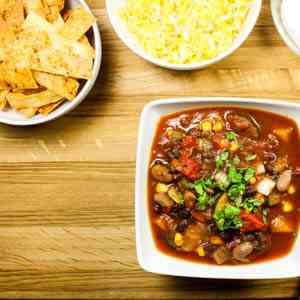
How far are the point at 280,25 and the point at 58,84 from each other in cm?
114

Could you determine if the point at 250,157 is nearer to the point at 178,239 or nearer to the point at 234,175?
the point at 234,175

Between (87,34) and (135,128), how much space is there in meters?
0.53

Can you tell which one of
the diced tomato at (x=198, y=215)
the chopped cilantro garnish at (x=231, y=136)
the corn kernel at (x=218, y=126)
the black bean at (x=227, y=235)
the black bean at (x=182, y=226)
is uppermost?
the corn kernel at (x=218, y=126)

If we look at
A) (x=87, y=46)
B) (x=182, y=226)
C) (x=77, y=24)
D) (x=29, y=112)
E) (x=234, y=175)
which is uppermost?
(x=77, y=24)

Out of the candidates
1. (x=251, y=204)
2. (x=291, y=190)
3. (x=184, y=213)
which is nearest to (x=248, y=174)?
(x=251, y=204)

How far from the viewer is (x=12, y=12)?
7.83 feet

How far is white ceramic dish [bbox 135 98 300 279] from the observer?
2.35m

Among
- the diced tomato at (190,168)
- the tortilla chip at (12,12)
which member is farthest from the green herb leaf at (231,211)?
the tortilla chip at (12,12)

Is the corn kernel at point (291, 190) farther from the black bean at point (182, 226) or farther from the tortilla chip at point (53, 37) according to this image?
the tortilla chip at point (53, 37)

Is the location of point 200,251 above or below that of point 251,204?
below

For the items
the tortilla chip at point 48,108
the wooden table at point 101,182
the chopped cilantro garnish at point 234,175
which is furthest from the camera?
the wooden table at point 101,182

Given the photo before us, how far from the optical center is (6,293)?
2689 mm

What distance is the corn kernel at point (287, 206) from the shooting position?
241 cm

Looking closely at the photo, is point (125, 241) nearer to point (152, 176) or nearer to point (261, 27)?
point (152, 176)
